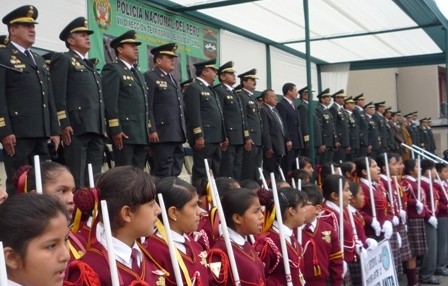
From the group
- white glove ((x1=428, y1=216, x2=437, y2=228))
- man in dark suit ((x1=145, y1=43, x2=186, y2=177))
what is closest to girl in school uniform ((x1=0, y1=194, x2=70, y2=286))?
man in dark suit ((x1=145, y1=43, x2=186, y2=177))

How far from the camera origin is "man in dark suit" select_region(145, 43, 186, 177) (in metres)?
5.84

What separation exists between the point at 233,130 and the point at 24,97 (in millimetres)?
2846

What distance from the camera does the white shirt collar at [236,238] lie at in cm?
312

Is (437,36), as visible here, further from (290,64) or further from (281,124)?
(281,124)

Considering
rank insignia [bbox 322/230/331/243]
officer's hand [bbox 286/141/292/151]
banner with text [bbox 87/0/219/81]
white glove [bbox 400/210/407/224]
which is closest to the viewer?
rank insignia [bbox 322/230/331/243]

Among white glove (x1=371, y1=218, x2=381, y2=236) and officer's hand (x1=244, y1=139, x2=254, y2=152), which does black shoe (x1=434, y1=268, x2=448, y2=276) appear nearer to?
white glove (x1=371, y1=218, x2=381, y2=236)

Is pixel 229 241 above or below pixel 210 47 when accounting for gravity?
below

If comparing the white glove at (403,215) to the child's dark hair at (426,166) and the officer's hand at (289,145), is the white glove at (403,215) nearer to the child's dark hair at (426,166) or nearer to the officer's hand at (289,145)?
the child's dark hair at (426,166)

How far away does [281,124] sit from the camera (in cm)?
796

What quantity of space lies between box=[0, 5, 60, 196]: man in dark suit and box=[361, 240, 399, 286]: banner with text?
2383 mm

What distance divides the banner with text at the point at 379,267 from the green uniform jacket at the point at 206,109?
2559mm

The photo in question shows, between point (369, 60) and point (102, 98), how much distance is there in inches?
354

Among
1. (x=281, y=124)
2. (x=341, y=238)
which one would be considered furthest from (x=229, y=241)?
(x=281, y=124)

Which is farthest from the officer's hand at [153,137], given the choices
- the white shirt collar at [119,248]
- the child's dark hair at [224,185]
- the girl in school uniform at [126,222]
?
the white shirt collar at [119,248]
